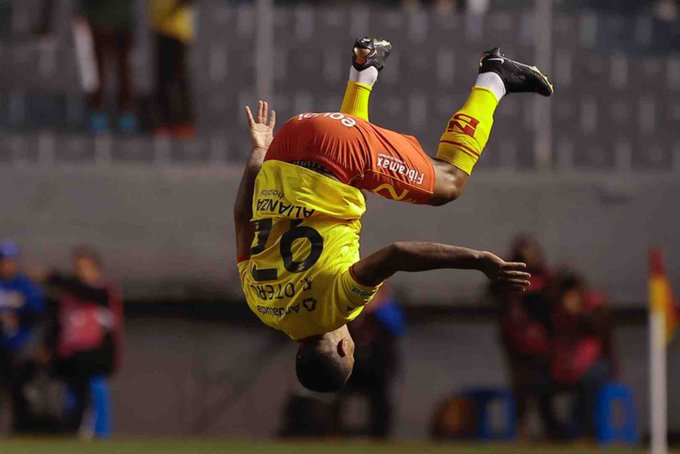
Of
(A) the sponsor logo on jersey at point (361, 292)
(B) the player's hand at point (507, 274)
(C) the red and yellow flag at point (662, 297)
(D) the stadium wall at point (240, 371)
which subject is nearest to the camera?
(B) the player's hand at point (507, 274)

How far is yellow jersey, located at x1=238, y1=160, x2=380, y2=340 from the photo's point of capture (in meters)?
8.34

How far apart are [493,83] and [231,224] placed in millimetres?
8321

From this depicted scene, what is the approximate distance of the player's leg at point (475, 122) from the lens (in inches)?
344

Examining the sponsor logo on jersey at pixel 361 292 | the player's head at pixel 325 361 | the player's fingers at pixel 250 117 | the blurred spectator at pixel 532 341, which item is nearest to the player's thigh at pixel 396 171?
the sponsor logo on jersey at pixel 361 292

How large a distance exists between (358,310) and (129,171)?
29.7ft

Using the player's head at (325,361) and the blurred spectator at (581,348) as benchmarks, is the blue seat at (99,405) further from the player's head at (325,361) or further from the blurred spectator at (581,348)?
the player's head at (325,361)

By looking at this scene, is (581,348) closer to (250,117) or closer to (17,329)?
(17,329)

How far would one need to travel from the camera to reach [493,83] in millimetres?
9070

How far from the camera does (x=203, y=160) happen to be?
17.3 meters

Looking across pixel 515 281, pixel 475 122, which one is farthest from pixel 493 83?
pixel 515 281

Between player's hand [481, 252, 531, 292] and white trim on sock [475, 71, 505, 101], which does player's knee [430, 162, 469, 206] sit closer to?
white trim on sock [475, 71, 505, 101]

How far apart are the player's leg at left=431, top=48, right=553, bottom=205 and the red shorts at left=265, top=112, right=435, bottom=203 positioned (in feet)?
0.46

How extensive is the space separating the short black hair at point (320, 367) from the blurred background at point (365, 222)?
716 centimetres

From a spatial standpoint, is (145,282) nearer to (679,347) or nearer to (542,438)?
(542,438)
